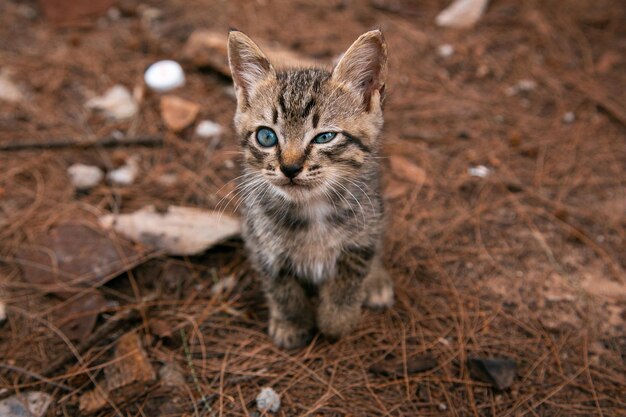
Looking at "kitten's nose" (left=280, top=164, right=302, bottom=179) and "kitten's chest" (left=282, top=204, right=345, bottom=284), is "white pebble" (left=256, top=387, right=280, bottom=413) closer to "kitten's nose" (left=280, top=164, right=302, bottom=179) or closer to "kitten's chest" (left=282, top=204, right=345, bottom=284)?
"kitten's chest" (left=282, top=204, right=345, bottom=284)

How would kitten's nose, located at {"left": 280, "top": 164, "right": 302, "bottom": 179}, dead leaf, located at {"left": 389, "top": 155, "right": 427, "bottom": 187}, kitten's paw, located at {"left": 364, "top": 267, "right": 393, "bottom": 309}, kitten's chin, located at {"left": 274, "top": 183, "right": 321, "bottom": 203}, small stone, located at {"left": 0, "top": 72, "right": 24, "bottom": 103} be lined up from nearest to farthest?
kitten's nose, located at {"left": 280, "top": 164, "right": 302, "bottom": 179} < kitten's chin, located at {"left": 274, "top": 183, "right": 321, "bottom": 203} < kitten's paw, located at {"left": 364, "top": 267, "right": 393, "bottom": 309} < dead leaf, located at {"left": 389, "top": 155, "right": 427, "bottom": 187} < small stone, located at {"left": 0, "top": 72, "right": 24, "bottom": 103}

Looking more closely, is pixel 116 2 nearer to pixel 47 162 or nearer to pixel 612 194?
pixel 47 162

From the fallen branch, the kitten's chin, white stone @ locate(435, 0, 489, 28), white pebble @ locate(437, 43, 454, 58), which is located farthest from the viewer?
white stone @ locate(435, 0, 489, 28)

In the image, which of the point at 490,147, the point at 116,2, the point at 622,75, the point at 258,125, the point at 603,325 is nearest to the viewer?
the point at 258,125

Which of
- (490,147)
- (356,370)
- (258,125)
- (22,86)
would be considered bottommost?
(356,370)

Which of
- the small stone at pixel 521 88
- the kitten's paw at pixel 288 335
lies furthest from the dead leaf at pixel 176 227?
the small stone at pixel 521 88

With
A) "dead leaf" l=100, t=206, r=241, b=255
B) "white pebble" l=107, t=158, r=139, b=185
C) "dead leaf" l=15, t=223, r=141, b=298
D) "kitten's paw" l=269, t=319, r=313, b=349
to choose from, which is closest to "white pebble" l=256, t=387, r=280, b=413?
"kitten's paw" l=269, t=319, r=313, b=349

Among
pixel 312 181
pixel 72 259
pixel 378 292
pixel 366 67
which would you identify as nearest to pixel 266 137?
pixel 312 181

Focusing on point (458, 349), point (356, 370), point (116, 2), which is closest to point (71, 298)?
point (356, 370)
